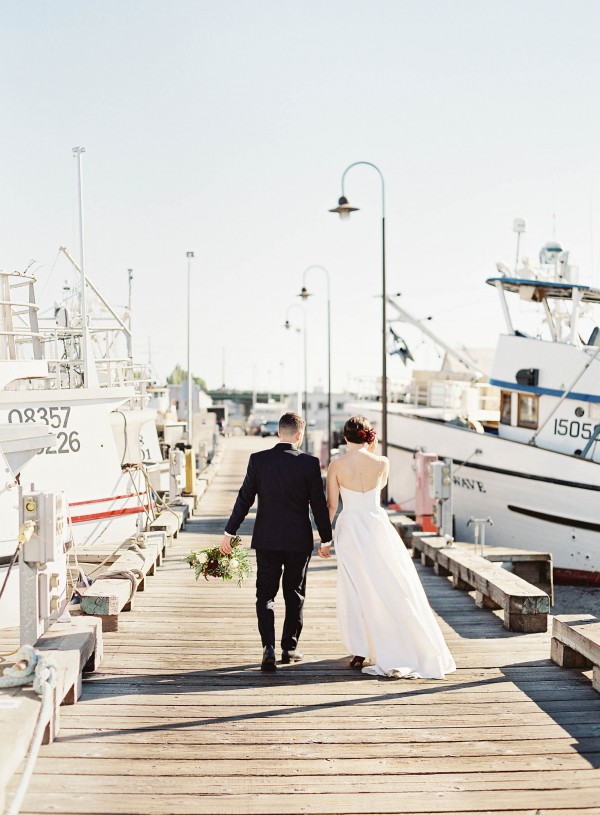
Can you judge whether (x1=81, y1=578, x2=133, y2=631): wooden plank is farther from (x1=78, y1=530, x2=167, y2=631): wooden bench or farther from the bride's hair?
the bride's hair

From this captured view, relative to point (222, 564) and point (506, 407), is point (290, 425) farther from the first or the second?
point (506, 407)

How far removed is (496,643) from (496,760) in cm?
272

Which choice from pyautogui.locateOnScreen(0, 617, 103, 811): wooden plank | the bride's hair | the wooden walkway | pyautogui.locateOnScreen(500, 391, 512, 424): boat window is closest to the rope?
pyautogui.locateOnScreen(0, 617, 103, 811): wooden plank

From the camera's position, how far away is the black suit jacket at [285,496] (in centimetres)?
623

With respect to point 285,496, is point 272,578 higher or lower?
lower

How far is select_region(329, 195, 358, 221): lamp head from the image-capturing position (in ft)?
63.7

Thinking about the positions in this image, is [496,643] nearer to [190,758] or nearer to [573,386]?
[190,758]

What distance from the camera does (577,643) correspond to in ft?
19.9

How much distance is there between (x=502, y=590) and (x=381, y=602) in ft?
6.90

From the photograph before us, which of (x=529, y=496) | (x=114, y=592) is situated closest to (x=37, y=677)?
(x=114, y=592)

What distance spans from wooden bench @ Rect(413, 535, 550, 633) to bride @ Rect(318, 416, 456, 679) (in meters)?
1.52

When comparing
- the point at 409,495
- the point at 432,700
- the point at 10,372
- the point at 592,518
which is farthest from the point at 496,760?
the point at 409,495

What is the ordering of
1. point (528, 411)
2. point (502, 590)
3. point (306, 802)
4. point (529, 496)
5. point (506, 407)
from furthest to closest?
point (506, 407), point (528, 411), point (529, 496), point (502, 590), point (306, 802)

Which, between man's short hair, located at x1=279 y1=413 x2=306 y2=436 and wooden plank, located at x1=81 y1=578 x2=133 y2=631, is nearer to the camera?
man's short hair, located at x1=279 y1=413 x2=306 y2=436
